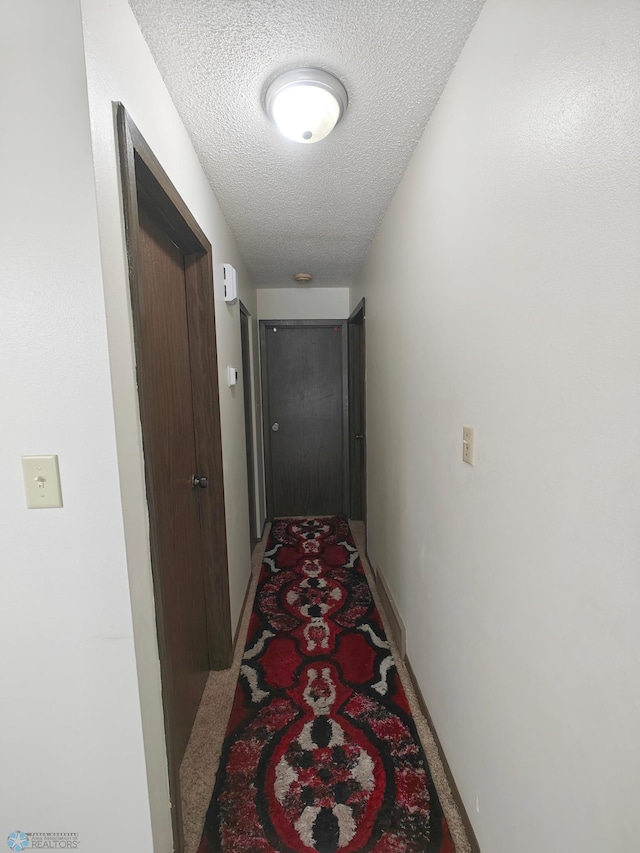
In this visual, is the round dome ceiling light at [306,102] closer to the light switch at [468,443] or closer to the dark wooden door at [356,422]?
the light switch at [468,443]

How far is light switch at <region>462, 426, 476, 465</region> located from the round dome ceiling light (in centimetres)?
111

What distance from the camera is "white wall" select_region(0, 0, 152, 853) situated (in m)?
0.70

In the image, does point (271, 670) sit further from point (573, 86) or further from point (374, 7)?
point (374, 7)

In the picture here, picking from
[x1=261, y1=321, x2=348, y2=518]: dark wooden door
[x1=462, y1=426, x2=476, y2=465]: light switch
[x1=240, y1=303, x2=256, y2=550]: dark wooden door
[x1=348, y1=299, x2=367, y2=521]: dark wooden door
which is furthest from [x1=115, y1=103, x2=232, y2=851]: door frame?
[x1=261, y1=321, x2=348, y2=518]: dark wooden door

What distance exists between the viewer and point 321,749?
1336 millimetres

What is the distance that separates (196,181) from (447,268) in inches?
41.8

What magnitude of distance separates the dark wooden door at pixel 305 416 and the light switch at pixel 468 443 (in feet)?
8.12

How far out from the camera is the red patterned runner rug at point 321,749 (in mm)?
1093

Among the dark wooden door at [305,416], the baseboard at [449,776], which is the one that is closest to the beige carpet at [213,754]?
Result: the baseboard at [449,776]

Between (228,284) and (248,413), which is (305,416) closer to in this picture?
(248,413)

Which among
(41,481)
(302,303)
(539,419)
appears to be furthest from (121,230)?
(302,303)

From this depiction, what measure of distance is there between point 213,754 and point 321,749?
40 centimetres

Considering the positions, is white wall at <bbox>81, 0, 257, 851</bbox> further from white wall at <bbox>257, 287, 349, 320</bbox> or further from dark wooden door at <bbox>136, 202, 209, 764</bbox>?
white wall at <bbox>257, 287, 349, 320</bbox>

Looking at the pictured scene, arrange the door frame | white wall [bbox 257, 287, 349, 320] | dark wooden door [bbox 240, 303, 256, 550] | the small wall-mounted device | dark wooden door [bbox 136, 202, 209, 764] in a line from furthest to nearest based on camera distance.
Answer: white wall [bbox 257, 287, 349, 320]
dark wooden door [bbox 240, 303, 256, 550]
the small wall-mounted device
dark wooden door [bbox 136, 202, 209, 764]
the door frame
